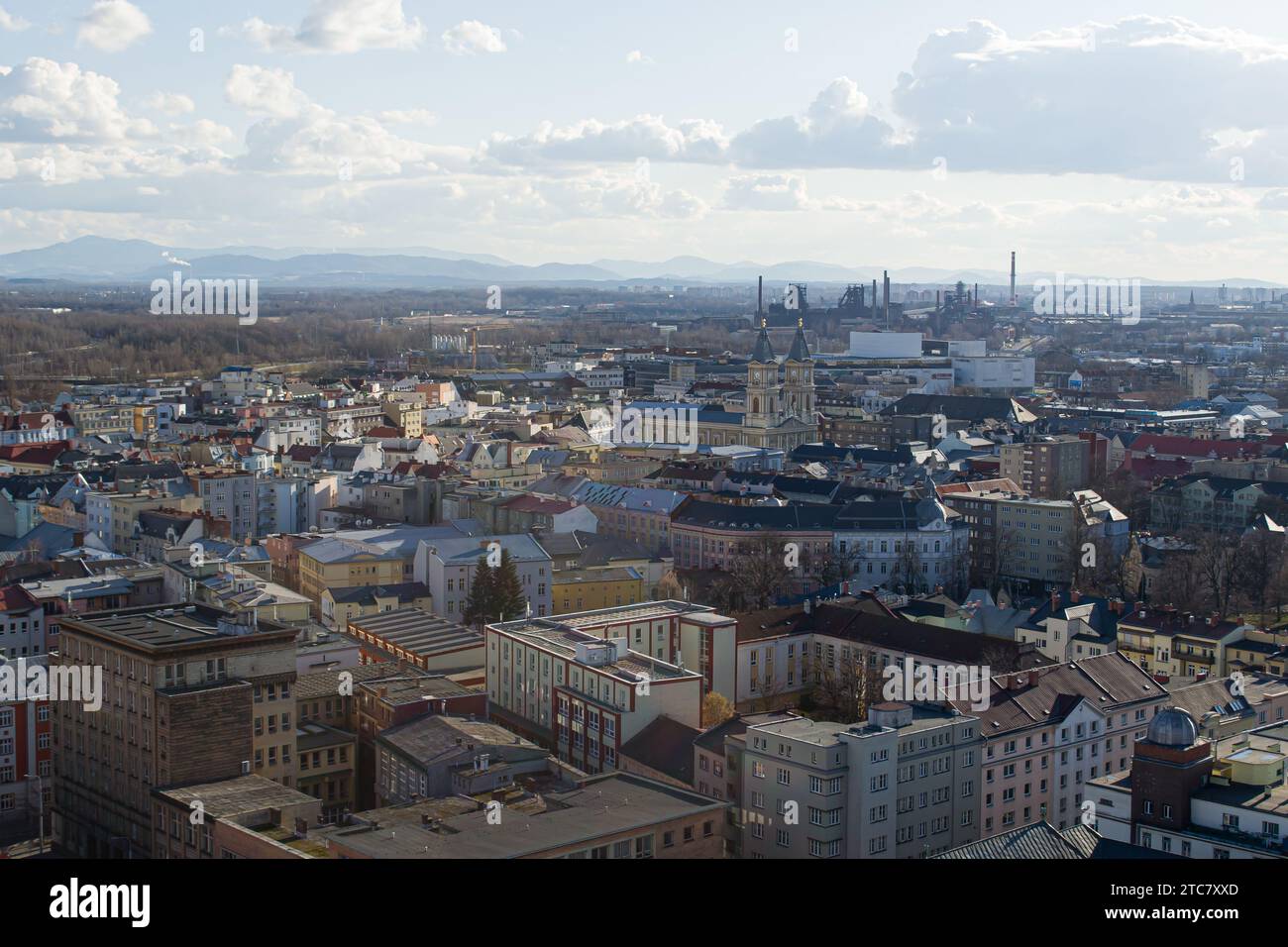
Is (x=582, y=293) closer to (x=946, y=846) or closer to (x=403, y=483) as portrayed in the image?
(x=403, y=483)

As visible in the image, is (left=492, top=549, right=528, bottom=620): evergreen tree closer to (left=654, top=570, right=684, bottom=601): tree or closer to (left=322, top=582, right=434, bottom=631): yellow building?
(left=322, top=582, right=434, bottom=631): yellow building

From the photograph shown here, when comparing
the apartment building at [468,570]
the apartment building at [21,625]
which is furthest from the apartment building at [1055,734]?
the apartment building at [21,625]

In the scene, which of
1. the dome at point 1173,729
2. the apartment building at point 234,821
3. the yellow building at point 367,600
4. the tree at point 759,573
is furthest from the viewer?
the tree at point 759,573

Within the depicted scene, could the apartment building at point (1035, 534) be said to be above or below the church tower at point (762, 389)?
below

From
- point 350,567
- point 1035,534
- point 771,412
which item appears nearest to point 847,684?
point 350,567

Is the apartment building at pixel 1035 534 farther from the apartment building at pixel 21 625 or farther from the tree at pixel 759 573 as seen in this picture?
the apartment building at pixel 21 625
